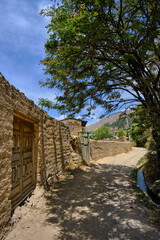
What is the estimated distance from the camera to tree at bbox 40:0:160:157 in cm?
351

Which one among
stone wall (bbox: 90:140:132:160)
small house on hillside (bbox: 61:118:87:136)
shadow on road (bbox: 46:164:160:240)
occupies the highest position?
small house on hillside (bbox: 61:118:87:136)

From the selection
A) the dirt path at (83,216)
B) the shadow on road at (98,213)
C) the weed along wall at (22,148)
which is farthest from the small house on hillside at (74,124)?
the dirt path at (83,216)

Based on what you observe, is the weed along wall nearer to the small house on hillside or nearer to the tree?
the tree

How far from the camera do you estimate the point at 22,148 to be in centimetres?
372

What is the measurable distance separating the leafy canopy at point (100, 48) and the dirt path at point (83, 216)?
2912 mm

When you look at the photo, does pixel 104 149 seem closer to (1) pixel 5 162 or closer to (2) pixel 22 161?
(2) pixel 22 161

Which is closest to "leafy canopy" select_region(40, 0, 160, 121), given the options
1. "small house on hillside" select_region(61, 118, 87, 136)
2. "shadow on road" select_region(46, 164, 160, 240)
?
"shadow on road" select_region(46, 164, 160, 240)

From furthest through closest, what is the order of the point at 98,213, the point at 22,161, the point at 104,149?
the point at 104,149 < the point at 22,161 < the point at 98,213

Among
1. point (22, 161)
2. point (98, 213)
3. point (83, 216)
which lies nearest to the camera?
point (83, 216)

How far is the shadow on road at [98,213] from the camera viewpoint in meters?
2.75

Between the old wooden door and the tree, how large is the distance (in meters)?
1.96

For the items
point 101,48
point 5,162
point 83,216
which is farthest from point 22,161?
point 101,48

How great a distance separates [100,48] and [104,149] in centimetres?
1023

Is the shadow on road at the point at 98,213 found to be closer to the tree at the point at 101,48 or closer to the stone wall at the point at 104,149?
the tree at the point at 101,48
